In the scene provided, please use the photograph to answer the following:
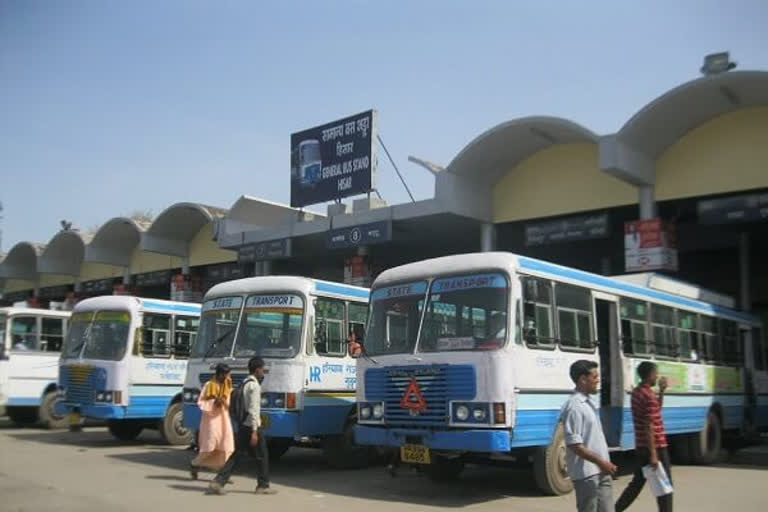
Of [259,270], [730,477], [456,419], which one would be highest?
[259,270]

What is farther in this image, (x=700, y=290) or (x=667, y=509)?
(x=700, y=290)

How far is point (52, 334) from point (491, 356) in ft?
43.0

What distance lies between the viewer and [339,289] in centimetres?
1241

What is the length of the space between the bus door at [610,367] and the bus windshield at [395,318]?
8.39ft

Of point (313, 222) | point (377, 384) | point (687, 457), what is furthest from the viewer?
point (313, 222)

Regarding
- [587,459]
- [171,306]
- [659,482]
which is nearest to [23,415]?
[171,306]

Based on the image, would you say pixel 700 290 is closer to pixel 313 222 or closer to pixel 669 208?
pixel 669 208

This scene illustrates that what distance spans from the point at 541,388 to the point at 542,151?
1130 cm

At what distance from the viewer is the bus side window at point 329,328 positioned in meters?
11.7

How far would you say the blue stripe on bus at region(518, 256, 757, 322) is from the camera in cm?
949

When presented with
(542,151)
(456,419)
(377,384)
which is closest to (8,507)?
(377,384)

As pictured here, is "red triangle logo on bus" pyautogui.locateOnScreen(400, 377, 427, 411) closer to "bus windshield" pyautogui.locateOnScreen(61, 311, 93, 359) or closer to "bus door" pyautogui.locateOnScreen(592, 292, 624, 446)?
"bus door" pyautogui.locateOnScreen(592, 292, 624, 446)

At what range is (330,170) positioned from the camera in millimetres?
23516

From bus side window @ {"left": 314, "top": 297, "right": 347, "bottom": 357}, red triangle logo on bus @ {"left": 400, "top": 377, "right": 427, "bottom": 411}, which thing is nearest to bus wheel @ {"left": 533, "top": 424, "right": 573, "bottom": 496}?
red triangle logo on bus @ {"left": 400, "top": 377, "right": 427, "bottom": 411}
